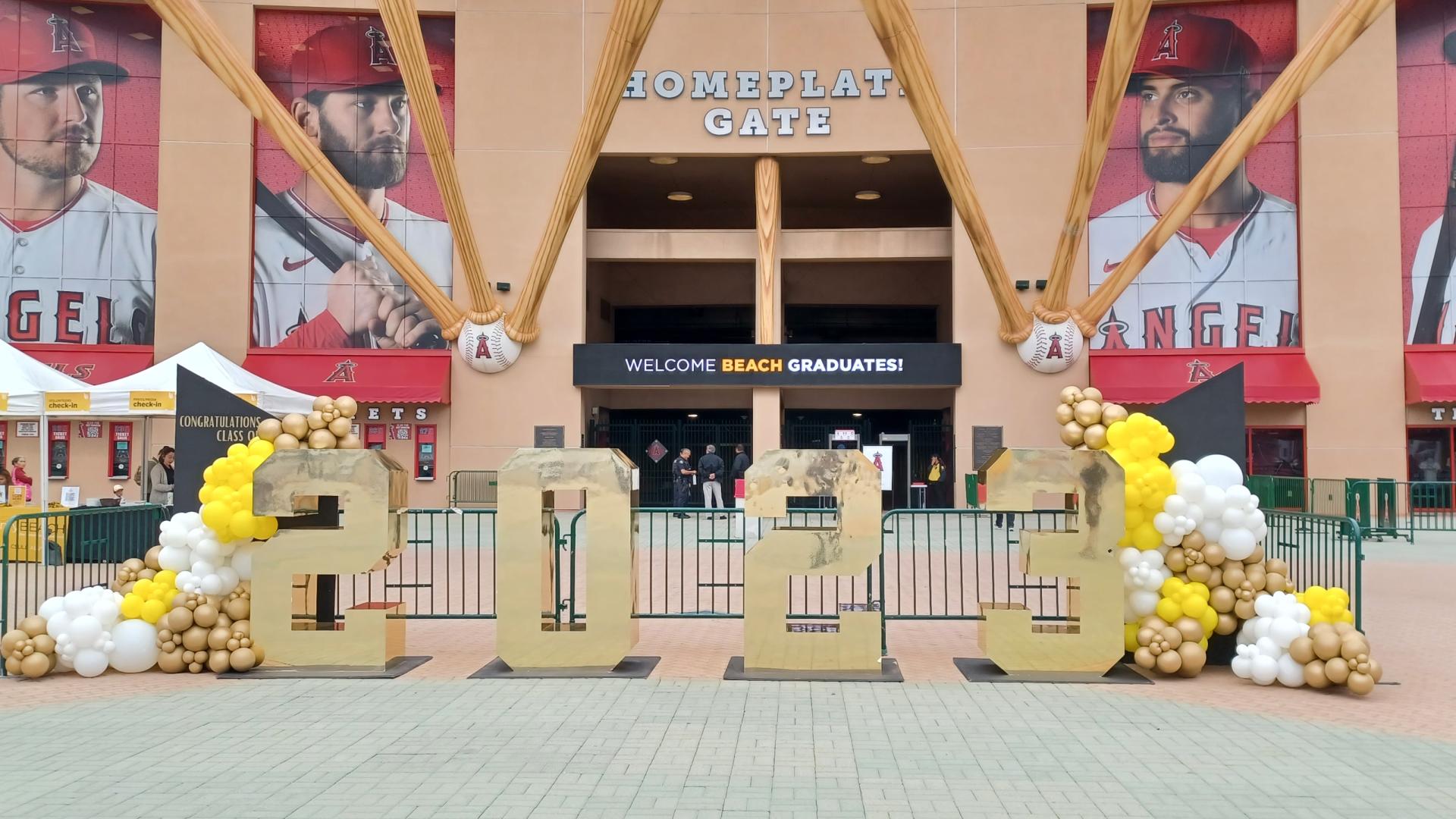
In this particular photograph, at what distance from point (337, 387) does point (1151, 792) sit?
24.8 meters

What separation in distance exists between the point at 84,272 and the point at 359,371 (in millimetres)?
7270

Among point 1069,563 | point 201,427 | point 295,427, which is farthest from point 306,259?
point 1069,563

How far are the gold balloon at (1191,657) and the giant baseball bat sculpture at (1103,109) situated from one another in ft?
34.5

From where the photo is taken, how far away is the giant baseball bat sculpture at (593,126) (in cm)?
1811

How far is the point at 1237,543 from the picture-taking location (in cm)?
911

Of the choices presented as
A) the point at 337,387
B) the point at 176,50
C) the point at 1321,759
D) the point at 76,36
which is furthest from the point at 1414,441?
the point at 76,36

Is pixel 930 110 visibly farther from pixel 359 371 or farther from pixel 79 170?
pixel 79 170

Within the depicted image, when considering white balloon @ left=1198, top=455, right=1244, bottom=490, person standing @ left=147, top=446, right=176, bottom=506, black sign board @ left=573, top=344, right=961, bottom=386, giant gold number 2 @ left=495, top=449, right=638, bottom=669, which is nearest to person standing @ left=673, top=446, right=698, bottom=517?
black sign board @ left=573, top=344, right=961, bottom=386

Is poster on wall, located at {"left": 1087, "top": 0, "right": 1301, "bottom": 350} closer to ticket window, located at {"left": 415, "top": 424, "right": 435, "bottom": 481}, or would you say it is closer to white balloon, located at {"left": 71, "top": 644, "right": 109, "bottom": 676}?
ticket window, located at {"left": 415, "top": 424, "right": 435, "bottom": 481}

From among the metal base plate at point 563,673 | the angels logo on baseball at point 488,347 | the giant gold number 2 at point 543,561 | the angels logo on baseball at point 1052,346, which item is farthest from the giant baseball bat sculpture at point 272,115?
the metal base plate at point 563,673

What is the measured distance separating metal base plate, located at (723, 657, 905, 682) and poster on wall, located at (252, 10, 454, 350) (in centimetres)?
2089

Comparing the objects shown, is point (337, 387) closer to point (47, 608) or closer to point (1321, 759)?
point (47, 608)

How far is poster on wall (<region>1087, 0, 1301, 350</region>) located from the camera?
2723 centimetres

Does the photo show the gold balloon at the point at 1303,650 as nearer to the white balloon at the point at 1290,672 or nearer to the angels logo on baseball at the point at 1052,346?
the white balloon at the point at 1290,672
